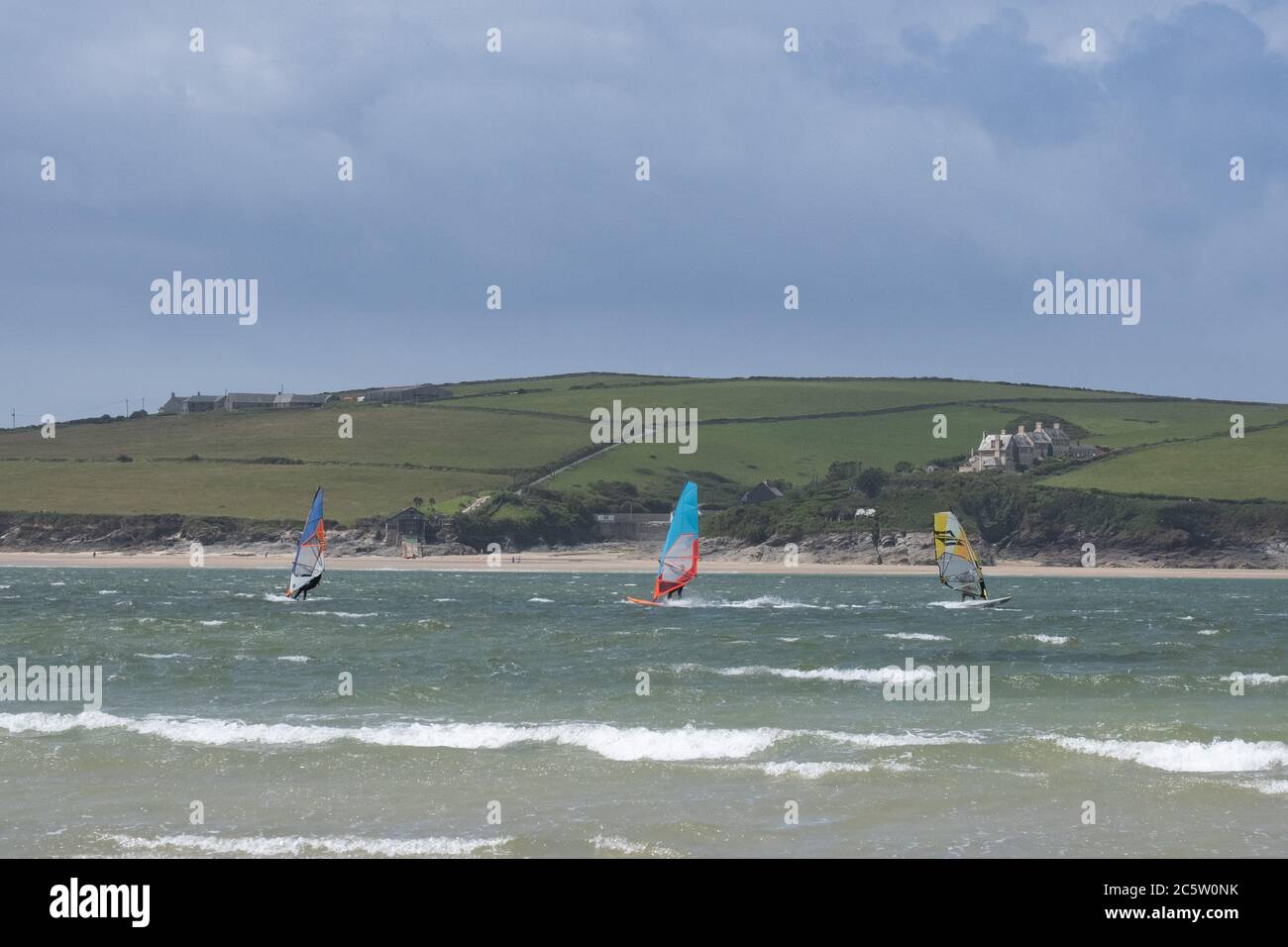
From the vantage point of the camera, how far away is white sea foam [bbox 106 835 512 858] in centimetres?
1593

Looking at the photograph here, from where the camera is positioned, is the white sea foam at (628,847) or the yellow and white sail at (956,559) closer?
the white sea foam at (628,847)

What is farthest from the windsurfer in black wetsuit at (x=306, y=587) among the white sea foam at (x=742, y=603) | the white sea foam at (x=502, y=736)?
the white sea foam at (x=502, y=736)

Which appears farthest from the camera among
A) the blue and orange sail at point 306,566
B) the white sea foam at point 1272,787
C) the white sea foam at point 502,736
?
the blue and orange sail at point 306,566

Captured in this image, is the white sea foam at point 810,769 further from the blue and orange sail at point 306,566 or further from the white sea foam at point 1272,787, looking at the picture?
the blue and orange sail at point 306,566

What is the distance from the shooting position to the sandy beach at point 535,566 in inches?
4336

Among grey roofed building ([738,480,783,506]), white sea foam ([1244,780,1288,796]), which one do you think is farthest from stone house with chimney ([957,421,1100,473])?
white sea foam ([1244,780,1288,796])

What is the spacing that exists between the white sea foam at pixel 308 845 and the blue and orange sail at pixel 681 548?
3834 cm

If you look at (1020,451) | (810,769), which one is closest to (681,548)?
(810,769)

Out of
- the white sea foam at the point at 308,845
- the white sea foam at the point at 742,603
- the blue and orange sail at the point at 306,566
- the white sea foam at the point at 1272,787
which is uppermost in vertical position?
the blue and orange sail at the point at 306,566

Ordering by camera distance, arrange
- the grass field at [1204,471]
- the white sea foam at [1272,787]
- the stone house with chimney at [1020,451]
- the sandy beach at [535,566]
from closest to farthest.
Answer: the white sea foam at [1272,787] → the sandy beach at [535,566] → the grass field at [1204,471] → the stone house with chimney at [1020,451]

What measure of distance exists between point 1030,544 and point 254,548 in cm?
7227

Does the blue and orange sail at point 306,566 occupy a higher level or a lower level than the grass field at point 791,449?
lower
